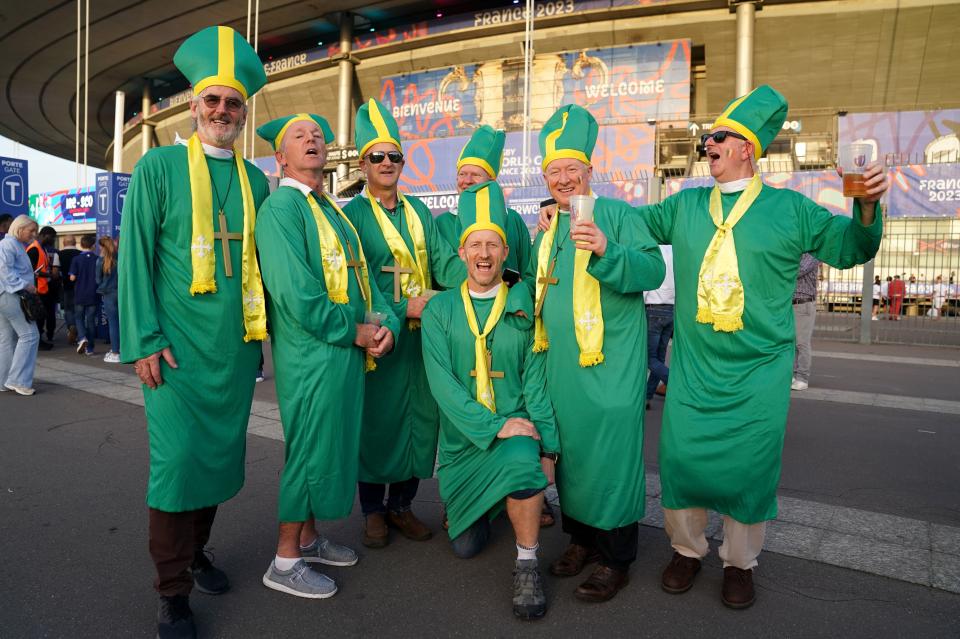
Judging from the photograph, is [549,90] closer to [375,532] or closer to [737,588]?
[375,532]

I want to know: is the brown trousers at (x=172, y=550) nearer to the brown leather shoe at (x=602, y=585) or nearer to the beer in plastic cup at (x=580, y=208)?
the brown leather shoe at (x=602, y=585)

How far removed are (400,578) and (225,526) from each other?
1.24 meters

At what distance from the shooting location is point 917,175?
14.4 metres

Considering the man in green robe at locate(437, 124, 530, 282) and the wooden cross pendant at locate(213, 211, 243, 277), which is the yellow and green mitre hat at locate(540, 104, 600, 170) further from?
the wooden cross pendant at locate(213, 211, 243, 277)

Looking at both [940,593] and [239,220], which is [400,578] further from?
[940,593]

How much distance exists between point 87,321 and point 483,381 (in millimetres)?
10716

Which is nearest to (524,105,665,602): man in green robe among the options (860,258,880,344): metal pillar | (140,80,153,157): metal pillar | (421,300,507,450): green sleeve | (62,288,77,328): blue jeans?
(421,300,507,450): green sleeve

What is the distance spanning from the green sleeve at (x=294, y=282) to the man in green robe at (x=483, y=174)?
1.25m

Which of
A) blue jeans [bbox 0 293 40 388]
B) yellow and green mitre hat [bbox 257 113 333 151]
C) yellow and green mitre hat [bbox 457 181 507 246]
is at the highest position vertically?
yellow and green mitre hat [bbox 257 113 333 151]

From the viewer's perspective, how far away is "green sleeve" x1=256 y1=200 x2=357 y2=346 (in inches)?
113

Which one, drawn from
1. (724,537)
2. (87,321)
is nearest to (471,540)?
(724,537)

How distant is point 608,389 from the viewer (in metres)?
3.10

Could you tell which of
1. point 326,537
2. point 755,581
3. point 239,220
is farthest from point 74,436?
point 755,581

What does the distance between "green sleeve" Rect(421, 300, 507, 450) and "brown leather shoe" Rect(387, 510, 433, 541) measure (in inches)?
30.0
